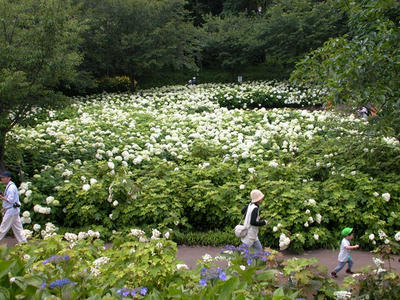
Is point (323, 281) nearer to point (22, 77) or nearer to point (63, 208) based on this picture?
point (63, 208)

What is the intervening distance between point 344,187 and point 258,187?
5.09 ft

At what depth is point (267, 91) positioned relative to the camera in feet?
68.5

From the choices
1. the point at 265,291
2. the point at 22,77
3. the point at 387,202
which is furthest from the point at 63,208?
the point at 387,202

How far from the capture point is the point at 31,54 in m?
8.73

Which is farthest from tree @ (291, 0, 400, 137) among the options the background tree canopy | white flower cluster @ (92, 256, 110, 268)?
white flower cluster @ (92, 256, 110, 268)

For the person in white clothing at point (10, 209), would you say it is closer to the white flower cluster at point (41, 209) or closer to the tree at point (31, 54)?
the white flower cluster at point (41, 209)

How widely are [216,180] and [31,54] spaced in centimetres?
472

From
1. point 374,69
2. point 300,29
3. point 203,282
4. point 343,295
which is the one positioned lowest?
point 343,295

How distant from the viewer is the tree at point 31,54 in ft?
28.4

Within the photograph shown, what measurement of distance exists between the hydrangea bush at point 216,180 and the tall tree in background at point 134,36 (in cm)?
1087

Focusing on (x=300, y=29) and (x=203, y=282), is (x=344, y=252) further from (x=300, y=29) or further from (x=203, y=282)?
(x=300, y=29)

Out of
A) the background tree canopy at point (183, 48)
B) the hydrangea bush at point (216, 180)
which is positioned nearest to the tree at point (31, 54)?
the background tree canopy at point (183, 48)

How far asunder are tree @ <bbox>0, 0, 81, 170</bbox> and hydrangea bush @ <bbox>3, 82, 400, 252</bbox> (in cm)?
91

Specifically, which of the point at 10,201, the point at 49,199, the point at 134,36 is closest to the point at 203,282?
the point at 10,201
